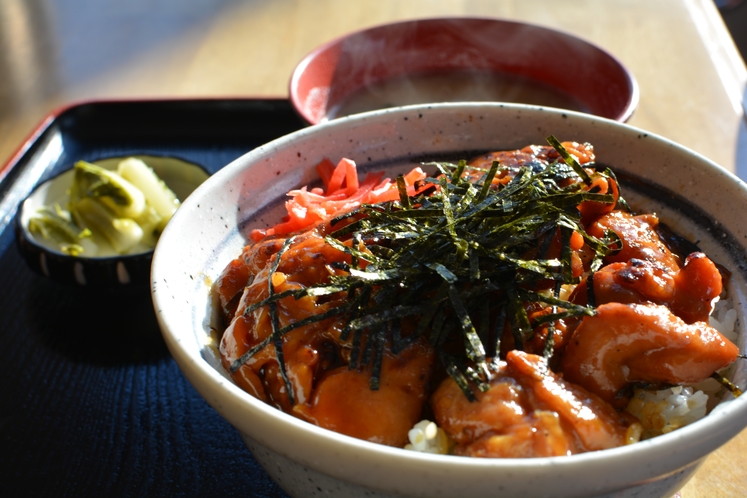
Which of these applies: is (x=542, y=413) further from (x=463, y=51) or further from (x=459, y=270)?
(x=463, y=51)

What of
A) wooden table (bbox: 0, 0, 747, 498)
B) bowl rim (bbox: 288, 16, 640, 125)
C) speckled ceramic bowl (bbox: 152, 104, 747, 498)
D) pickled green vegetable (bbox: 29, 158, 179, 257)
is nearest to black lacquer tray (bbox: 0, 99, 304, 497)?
pickled green vegetable (bbox: 29, 158, 179, 257)

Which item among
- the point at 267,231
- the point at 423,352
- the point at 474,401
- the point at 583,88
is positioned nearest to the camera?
the point at 474,401

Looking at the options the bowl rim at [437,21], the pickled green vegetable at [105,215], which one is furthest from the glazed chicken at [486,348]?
the pickled green vegetable at [105,215]

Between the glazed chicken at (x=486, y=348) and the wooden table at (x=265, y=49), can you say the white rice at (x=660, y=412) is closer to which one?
the glazed chicken at (x=486, y=348)

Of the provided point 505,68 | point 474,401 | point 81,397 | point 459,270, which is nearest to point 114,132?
point 81,397

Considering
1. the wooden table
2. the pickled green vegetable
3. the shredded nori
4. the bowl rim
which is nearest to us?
the shredded nori

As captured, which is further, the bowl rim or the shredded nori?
the bowl rim

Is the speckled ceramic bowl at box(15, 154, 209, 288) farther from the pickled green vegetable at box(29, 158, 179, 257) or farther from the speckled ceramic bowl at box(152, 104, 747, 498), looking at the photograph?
the speckled ceramic bowl at box(152, 104, 747, 498)

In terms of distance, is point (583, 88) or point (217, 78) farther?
point (217, 78)
